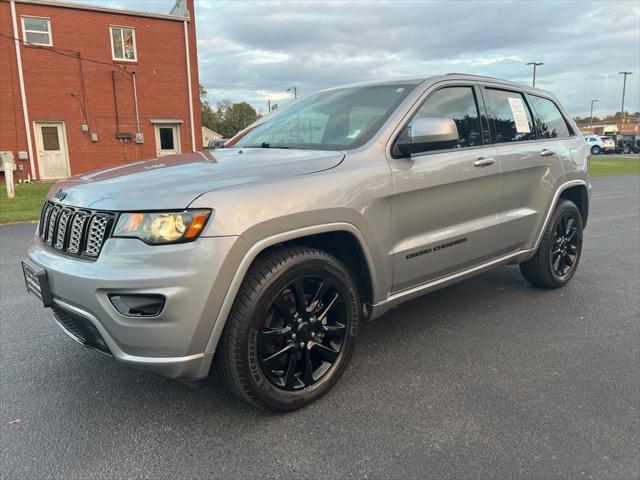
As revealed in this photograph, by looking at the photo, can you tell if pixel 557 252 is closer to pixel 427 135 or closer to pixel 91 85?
pixel 427 135

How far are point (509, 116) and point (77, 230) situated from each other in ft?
10.9

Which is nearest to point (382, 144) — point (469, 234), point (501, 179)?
point (469, 234)

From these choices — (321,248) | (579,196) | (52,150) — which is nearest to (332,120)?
(321,248)

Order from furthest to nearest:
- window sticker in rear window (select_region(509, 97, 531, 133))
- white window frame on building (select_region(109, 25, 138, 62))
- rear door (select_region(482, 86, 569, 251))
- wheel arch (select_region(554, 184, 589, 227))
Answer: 1. white window frame on building (select_region(109, 25, 138, 62))
2. wheel arch (select_region(554, 184, 589, 227))
3. window sticker in rear window (select_region(509, 97, 531, 133))
4. rear door (select_region(482, 86, 569, 251))

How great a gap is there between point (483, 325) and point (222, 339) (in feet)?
7.50

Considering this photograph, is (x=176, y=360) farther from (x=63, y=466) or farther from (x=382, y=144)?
(x=382, y=144)

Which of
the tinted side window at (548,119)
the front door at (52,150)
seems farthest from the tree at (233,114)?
the tinted side window at (548,119)

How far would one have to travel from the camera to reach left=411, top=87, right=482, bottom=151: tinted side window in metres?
3.39

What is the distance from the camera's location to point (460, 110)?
3656mm

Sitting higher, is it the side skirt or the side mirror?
the side mirror

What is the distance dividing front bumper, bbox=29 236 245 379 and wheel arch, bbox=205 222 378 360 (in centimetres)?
4

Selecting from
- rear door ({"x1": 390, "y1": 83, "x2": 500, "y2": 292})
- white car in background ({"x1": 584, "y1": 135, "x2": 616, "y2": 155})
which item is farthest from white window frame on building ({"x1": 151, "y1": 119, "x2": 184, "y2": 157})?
white car in background ({"x1": 584, "y1": 135, "x2": 616, "y2": 155})

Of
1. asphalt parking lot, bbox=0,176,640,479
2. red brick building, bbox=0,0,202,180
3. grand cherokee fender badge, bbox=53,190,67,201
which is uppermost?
red brick building, bbox=0,0,202,180

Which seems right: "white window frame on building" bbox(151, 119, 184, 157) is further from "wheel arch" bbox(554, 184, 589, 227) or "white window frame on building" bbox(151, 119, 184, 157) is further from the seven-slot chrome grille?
the seven-slot chrome grille
